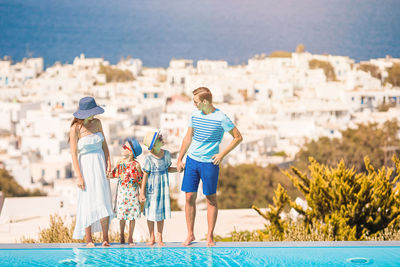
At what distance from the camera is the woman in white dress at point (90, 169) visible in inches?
152

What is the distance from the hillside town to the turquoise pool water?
7.06 metres

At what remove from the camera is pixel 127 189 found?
3.96m

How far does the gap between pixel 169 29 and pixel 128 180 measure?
10690cm

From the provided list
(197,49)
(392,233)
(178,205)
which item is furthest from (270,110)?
(197,49)

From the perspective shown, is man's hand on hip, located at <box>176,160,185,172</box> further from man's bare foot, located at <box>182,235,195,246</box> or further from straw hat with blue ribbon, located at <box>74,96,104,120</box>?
straw hat with blue ribbon, located at <box>74,96,104,120</box>

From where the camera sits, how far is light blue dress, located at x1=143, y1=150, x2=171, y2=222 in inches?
156

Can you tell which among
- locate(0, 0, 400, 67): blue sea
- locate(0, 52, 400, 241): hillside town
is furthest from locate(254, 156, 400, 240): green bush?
locate(0, 0, 400, 67): blue sea

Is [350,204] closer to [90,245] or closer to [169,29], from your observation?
[90,245]

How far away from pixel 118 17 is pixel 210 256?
112622mm

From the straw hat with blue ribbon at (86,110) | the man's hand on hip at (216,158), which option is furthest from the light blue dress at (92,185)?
the man's hand on hip at (216,158)

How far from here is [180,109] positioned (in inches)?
1501

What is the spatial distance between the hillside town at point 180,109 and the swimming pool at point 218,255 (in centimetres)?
705

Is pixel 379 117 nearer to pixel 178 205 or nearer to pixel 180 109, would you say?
pixel 180 109

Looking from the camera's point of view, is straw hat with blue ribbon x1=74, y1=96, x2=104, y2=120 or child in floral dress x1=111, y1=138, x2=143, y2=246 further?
child in floral dress x1=111, y1=138, x2=143, y2=246
